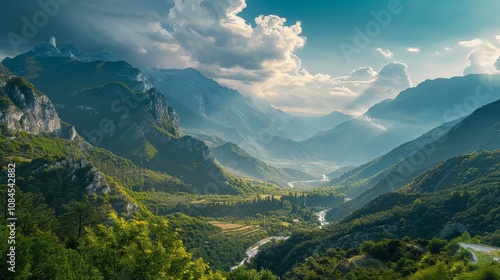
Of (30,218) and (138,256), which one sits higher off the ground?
(138,256)

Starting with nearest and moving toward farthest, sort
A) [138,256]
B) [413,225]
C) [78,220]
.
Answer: [138,256] < [78,220] < [413,225]

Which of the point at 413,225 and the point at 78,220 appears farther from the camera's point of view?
the point at 413,225

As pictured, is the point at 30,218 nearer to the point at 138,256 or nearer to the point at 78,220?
the point at 78,220

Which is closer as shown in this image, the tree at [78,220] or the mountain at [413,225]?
the tree at [78,220]

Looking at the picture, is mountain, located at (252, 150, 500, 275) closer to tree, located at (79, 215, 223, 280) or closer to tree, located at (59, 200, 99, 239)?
tree, located at (59, 200, 99, 239)

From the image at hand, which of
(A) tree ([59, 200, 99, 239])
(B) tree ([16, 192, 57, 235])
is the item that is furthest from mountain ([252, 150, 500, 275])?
(B) tree ([16, 192, 57, 235])

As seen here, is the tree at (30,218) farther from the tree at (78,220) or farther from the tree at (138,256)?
the tree at (138,256)

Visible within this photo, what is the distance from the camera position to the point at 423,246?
4318 inches

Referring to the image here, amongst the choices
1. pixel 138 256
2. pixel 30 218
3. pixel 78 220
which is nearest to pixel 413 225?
pixel 78 220

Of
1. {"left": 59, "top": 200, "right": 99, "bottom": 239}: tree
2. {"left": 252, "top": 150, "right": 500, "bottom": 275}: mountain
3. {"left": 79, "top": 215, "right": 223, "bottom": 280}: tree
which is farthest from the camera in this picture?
{"left": 252, "top": 150, "right": 500, "bottom": 275}: mountain

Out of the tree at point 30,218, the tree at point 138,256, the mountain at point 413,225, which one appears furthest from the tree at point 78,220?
the mountain at point 413,225

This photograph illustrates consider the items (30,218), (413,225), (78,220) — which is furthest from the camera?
(413,225)

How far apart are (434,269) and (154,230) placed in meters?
46.5

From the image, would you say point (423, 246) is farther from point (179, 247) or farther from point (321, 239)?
point (179, 247)
